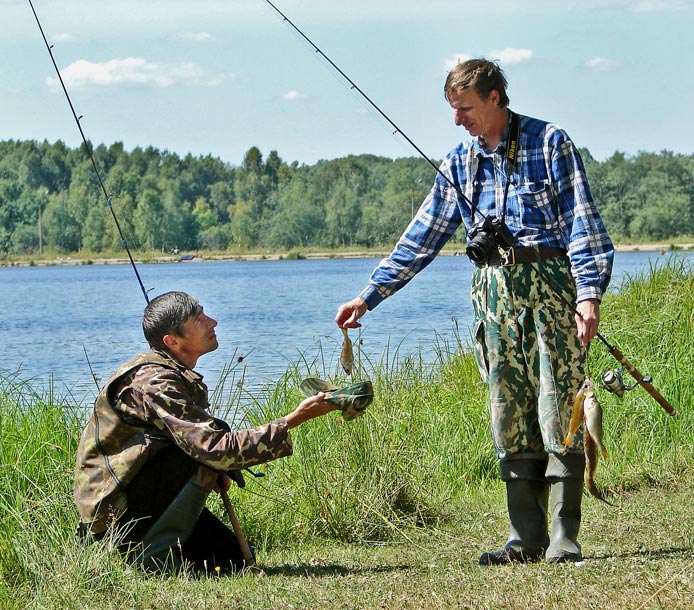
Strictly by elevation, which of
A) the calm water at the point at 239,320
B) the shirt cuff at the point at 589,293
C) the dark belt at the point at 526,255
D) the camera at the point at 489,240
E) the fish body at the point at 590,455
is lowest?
the calm water at the point at 239,320

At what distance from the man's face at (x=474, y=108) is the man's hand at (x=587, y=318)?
0.83 metres

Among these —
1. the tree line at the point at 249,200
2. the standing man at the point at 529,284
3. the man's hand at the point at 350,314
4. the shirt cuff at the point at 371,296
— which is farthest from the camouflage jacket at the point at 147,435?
the tree line at the point at 249,200

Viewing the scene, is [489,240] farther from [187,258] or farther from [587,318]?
[187,258]

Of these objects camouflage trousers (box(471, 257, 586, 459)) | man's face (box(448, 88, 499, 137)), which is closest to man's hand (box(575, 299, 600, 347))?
camouflage trousers (box(471, 257, 586, 459))

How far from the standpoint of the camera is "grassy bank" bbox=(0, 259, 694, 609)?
4.08 m

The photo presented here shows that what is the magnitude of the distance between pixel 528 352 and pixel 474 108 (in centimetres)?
100

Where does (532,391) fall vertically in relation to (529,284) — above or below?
below

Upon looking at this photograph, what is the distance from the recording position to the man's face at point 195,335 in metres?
4.40

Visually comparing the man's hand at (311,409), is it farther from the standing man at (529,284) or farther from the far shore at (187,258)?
the far shore at (187,258)

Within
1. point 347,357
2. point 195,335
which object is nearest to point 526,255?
point 347,357

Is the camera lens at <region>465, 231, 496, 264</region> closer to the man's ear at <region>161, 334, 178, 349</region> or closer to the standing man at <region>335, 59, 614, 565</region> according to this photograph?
the standing man at <region>335, 59, 614, 565</region>

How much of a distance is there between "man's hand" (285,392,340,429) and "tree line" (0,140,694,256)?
5966cm

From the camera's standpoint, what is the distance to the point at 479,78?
14.4ft

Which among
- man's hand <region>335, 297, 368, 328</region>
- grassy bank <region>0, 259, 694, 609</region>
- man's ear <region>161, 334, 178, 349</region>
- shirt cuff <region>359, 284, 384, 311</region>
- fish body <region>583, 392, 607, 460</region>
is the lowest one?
grassy bank <region>0, 259, 694, 609</region>
